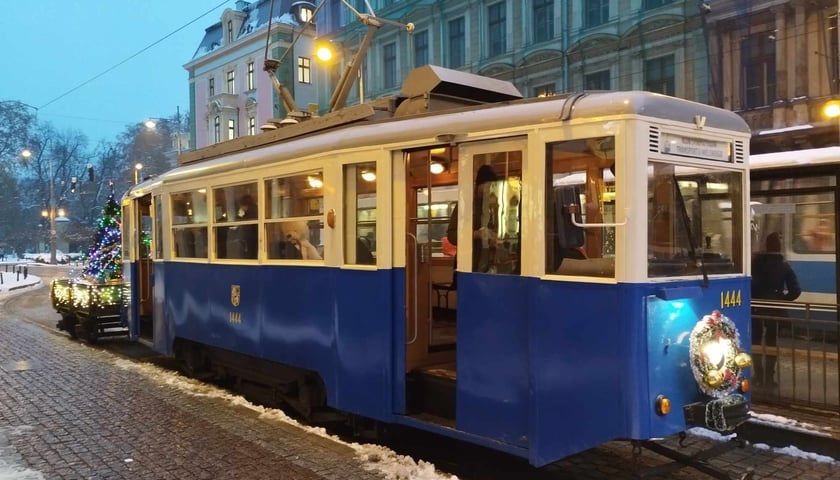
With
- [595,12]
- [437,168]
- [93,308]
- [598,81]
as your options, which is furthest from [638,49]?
[437,168]

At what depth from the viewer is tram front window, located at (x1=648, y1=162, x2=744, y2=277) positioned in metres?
4.52

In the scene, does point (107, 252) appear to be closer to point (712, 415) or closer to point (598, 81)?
point (712, 415)

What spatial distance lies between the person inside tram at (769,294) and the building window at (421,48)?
20586 mm

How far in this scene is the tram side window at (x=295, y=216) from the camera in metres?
6.36

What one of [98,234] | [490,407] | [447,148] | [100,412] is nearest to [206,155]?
[100,412]

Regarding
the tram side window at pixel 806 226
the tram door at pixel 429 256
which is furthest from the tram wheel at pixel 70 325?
the tram side window at pixel 806 226

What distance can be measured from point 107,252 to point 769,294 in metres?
13.2

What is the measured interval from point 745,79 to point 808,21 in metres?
2.06

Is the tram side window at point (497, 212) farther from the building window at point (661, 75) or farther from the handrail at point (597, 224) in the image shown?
the building window at point (661, 75)

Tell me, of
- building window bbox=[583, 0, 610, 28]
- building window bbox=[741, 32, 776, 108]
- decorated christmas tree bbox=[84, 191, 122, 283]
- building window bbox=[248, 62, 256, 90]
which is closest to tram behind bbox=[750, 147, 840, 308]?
building window bbox=[741, 32, 776, 108]

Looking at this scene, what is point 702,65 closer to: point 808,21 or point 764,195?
point 808,21

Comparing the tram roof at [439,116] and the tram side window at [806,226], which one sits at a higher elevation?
the tram roof at [439,116]

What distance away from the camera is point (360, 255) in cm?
597

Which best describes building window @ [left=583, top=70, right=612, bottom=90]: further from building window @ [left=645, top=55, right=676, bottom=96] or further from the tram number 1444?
the tram number 1444
